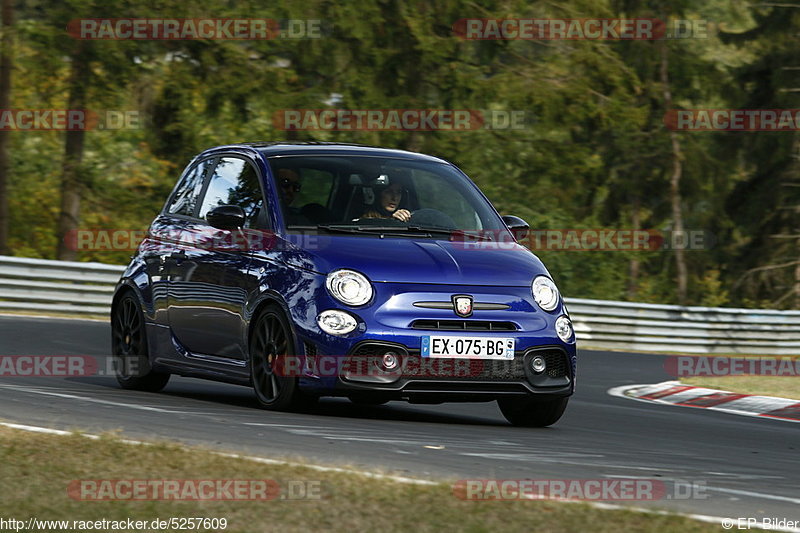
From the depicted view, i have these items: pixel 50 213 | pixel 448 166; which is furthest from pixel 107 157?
pixel 448 166

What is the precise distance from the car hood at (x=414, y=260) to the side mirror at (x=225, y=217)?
0.58m

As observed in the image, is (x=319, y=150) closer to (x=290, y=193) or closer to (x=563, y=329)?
(x=290, y=193)

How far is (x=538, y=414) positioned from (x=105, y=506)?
469 cm

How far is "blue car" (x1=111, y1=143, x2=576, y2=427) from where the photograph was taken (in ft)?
28.7

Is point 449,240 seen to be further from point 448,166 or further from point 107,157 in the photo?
point 107,157

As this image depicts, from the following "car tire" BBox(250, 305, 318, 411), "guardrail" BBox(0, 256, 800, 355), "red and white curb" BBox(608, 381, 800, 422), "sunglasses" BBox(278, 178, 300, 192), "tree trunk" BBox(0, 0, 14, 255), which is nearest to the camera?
"car tire" BBox(250, 305, 318, 411)

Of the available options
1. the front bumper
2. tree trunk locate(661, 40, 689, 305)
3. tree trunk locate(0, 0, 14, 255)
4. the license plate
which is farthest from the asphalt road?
tree trunk locate(661, 40, 689, 305)

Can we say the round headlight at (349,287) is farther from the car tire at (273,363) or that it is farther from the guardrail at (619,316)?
the guardrail at (619,316)

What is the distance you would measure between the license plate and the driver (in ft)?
3.99

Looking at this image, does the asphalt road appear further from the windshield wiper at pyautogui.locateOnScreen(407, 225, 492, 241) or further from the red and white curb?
the windshield wiper at pyautogui.locateOnScreen(407, 225, 492, 241)

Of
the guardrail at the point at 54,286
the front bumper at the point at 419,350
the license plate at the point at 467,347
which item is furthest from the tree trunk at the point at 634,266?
the license plate at the point at 467,347

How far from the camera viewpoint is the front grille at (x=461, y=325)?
Answer: 8.77 m

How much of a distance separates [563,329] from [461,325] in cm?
83

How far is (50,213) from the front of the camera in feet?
111
